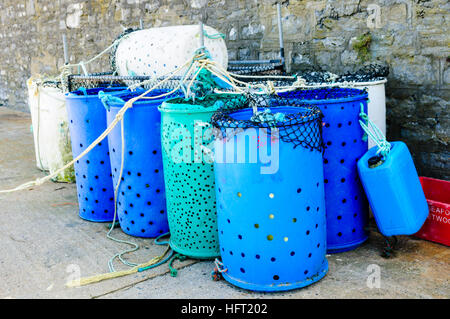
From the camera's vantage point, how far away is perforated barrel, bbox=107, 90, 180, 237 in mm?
3207

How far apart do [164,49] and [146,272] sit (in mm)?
1786

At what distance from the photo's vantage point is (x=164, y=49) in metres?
3.93

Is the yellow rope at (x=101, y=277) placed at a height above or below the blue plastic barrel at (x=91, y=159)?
below

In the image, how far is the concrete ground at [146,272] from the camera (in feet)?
8.47

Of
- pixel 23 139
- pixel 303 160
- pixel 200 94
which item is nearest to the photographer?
pixel 303 160

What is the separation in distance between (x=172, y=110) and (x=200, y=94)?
0.94 ft

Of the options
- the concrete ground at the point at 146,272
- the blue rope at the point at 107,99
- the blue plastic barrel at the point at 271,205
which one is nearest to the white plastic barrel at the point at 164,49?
the blue rope at the point at 107,99

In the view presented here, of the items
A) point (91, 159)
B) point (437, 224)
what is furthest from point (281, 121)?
point (91, 159)

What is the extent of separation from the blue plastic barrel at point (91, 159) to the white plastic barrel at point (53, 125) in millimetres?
930

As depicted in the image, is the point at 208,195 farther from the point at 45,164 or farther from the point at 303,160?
the point at 45,164

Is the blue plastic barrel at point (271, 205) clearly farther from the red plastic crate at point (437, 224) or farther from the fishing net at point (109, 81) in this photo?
the fishing net at point (109, 81)

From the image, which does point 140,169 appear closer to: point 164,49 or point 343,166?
point 164,49

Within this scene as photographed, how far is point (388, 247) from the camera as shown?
293 cm

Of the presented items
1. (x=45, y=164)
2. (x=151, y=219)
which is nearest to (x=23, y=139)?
(x=45, y=164)
